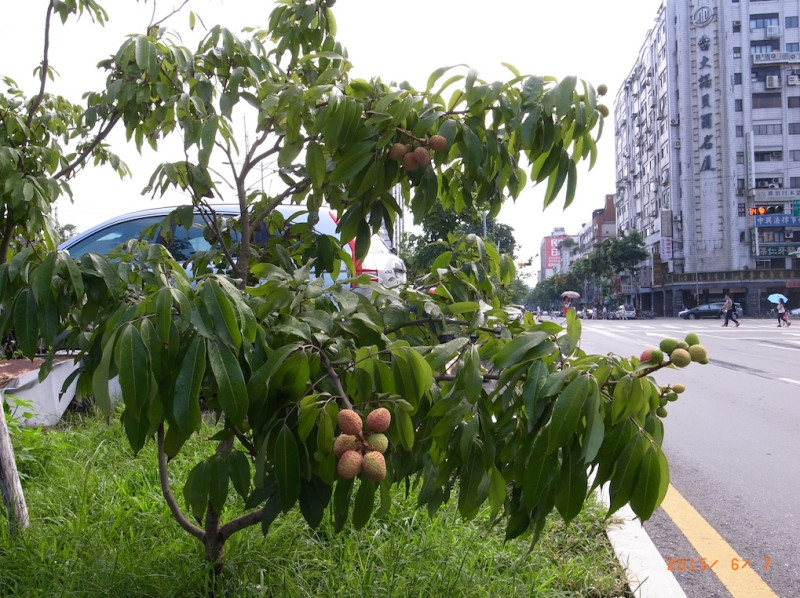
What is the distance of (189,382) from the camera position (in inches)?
40.1

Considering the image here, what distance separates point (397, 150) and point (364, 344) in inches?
18.0

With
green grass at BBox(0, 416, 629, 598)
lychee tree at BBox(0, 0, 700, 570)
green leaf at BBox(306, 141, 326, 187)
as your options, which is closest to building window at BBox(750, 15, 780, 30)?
green grass at BBox(0, 416, 629, 598)

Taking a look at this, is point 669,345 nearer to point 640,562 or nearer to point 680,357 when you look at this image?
point 680,357

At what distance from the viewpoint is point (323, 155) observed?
1615 millimetres

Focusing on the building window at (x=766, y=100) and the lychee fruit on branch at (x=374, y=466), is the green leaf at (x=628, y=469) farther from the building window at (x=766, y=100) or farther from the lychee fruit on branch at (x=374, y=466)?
the building window at (x=766, y=100)

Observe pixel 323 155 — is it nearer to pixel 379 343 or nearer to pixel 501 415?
pixel 379 343

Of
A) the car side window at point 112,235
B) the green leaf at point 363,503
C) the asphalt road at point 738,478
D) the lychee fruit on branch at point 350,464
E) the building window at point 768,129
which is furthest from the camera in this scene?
the building window at point 768,129

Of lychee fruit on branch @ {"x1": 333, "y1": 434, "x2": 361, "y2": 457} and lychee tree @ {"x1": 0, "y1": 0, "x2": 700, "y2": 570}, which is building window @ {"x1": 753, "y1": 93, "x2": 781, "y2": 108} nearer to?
lychee tree @ {"x1": 0, "y1": 0, "x2": 700, "y2": 570}

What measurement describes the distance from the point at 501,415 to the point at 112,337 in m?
0.77

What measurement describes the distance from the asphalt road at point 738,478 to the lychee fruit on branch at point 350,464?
2.19m

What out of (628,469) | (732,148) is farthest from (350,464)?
(732,148)

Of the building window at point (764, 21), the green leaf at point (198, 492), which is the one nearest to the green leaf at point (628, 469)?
the green leaf at point (198, 492)

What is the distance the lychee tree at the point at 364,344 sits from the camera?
106 cm

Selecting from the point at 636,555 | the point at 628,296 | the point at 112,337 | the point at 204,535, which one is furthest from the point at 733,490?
the point at 628,296
